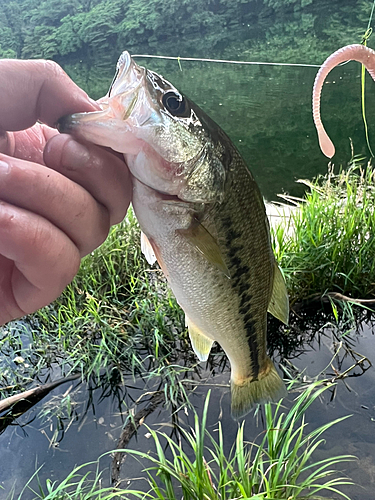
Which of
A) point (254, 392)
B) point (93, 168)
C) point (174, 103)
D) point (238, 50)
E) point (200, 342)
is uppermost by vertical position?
point (238, 50)

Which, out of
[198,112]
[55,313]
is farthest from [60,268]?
[55,313]

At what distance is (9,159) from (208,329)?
0.89 m

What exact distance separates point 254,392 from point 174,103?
124 cm

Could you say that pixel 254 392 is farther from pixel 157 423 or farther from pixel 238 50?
pixel 238 50

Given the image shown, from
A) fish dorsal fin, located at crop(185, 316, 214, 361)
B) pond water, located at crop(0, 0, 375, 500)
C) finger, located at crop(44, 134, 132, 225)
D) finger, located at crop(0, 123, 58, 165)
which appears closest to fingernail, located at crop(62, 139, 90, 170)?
finger, located at crop(44, 134, 132, 225)

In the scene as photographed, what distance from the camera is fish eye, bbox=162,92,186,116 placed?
103 centimetres

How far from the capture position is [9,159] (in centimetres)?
82

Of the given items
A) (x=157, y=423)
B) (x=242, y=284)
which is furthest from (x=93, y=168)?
(x=157, y=423)

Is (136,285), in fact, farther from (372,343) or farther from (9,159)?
(9,159)

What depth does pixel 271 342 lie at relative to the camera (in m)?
2.97

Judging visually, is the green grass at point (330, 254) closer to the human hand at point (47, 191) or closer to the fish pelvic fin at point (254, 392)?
the fish pelvic fin at point (254, 392)

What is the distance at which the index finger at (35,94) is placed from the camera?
36.4 inches

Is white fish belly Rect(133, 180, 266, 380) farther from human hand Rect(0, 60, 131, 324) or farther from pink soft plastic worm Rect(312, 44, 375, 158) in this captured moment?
Result: pink soft plastic worm Rect(312, 44, 375, 158)

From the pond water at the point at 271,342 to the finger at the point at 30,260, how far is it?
67.0 inches
